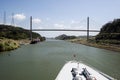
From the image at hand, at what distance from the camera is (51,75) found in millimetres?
14594

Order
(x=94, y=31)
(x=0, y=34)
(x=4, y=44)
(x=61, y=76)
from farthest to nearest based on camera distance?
(x=94, y=31) < (x=0, y=34) < (x=4, y=44) < (x=61, y=76)

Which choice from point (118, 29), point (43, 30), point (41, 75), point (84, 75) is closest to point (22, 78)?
point (41, 75)

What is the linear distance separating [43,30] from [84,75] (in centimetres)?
7071

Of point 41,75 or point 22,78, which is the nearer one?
point 22,78

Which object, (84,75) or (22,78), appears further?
(22,78)

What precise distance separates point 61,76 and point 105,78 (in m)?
2.70

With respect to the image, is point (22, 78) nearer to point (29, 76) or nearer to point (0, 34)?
point (29, 76)

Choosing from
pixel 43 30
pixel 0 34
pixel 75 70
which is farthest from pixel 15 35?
pixel 75 70

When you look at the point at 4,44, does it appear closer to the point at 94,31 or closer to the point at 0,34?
the point at 0,34

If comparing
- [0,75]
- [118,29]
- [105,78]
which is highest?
[118,29]

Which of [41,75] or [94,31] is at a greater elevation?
[94,31]

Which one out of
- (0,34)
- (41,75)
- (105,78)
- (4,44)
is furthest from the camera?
(0,34)

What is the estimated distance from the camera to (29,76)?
14266mm

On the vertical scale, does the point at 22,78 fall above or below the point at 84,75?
below
